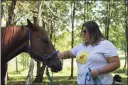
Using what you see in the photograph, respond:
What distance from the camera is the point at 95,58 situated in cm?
320

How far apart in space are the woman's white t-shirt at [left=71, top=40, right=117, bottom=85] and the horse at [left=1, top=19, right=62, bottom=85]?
461 millimetres

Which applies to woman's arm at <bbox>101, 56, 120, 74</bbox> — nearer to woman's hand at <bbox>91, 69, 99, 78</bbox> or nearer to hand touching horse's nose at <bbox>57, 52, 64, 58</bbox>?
woman's hand at <bbox>91, 69, 99, 78</bbox>

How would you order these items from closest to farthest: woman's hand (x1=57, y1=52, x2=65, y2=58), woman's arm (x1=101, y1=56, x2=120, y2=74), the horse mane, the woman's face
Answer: woman's arm (x1=101, y1=56, x2=120, y2=74) < the woman's face < the horse mane < woman's hand (x1=57, y1=52, x2=65, y2=58)

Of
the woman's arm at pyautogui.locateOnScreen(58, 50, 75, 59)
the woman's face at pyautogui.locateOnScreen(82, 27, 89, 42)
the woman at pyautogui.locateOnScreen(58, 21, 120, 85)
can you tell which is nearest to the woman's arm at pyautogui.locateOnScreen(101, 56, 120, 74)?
the woman at pyautogui.locateOnScreen(58, 21, 120, 85)

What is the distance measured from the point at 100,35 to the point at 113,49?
209mm

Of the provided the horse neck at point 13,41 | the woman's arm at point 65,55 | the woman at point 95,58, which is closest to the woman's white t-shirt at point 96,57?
the woman at point 95,58

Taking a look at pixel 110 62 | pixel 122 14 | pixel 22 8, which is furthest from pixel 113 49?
pixel 122 14

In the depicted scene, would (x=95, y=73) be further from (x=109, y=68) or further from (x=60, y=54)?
(x=60, y=54)

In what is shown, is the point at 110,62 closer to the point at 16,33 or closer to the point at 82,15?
the point at 16,33

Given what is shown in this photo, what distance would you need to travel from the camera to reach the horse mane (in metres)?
3.49

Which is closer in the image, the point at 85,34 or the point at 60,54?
the point at 85,34

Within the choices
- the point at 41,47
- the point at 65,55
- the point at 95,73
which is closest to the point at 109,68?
the point at 95,73

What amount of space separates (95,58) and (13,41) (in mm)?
977

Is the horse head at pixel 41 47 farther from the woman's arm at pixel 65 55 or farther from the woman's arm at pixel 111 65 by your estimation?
the woman's arm at pixel 111 65
